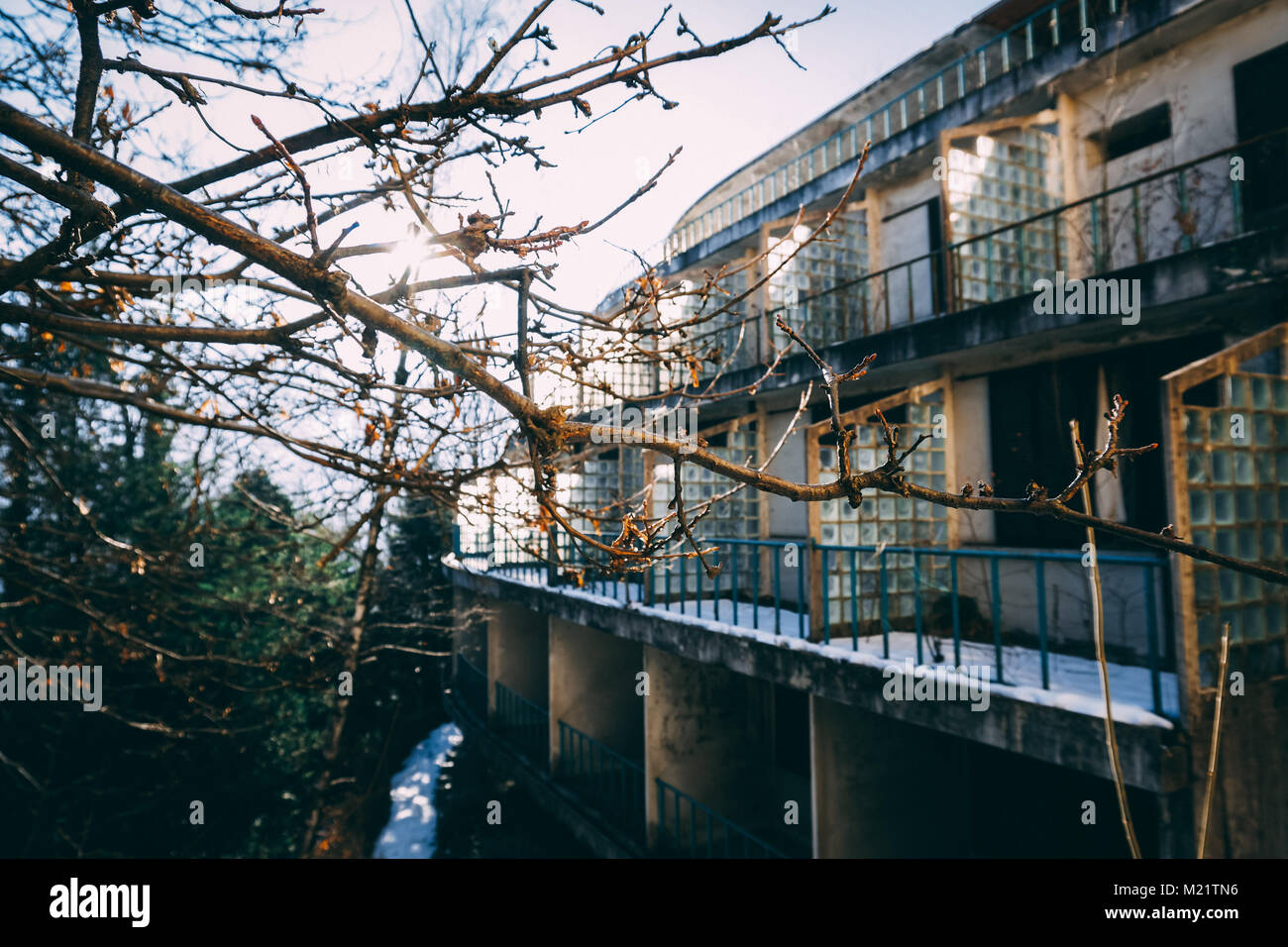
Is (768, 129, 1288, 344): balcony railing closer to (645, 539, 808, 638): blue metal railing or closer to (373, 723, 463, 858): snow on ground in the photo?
(645, 539, 808, 638): blue metal railing

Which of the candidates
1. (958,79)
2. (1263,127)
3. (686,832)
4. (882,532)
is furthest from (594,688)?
(958,79)

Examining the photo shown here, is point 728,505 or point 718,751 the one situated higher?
point 728,505

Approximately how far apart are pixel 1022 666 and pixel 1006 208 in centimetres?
529

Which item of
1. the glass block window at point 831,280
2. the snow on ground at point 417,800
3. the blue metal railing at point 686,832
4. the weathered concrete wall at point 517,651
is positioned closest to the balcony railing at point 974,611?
the blue metal railing at point 686,832

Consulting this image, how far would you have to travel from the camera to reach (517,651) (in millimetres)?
16312

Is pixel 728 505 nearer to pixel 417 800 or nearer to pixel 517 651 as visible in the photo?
pixel 517 651

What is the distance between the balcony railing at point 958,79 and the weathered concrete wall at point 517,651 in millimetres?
9091

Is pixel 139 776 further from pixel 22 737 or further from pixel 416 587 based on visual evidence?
pixel 416 587

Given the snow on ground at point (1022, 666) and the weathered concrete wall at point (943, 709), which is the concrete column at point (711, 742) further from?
the snow on ground at point (1022, 666)

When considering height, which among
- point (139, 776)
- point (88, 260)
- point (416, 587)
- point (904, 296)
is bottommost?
point (139, 776)

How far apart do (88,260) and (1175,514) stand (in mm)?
5948

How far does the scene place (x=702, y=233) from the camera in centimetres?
1477

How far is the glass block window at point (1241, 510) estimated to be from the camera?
4.52m
